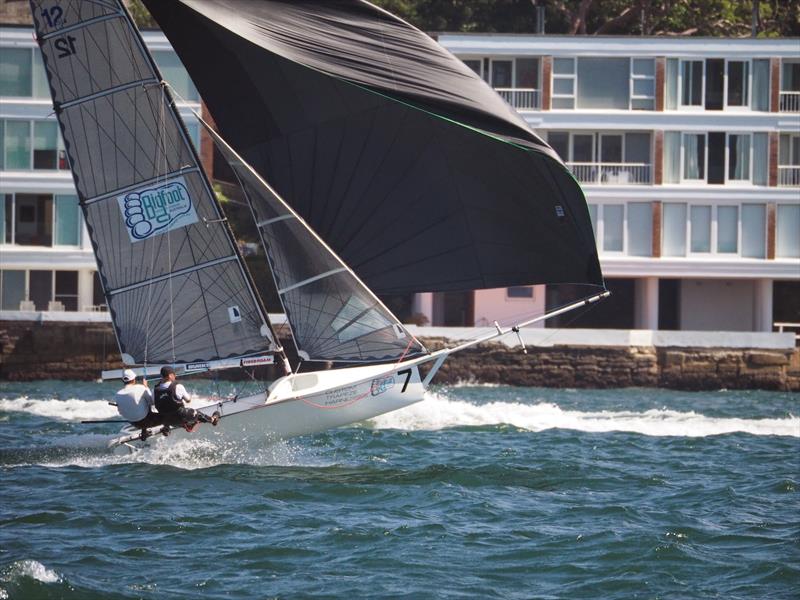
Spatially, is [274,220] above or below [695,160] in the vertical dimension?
below

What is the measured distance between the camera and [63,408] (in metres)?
25.6

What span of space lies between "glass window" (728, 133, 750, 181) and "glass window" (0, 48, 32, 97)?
2148 centimetres

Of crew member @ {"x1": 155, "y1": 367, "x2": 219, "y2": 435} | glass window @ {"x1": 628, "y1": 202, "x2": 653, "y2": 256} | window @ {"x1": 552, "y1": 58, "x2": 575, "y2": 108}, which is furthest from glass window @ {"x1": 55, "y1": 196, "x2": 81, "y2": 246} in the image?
crew member @ {"x1": 155, "y1": 367, "x2": 219, "y2": 435}

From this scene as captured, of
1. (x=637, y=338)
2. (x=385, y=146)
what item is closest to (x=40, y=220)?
(x=637, y=338)

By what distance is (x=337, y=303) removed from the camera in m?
17.8

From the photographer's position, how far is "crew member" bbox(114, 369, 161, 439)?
1647 centimetres

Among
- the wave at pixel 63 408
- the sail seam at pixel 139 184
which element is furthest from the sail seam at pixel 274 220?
the wave at pixel 63 408

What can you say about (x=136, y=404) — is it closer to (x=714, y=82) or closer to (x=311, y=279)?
(x=311, y=279)

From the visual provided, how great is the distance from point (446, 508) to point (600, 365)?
2152 cm

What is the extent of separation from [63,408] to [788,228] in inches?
977

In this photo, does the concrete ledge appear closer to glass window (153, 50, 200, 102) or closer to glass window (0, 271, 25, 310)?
glass window (153, 50, 200, 102)

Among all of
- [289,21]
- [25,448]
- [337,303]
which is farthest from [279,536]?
[289,21]

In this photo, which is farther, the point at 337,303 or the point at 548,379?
the point at 548,379

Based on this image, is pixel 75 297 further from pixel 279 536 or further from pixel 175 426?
pixel 279 536
